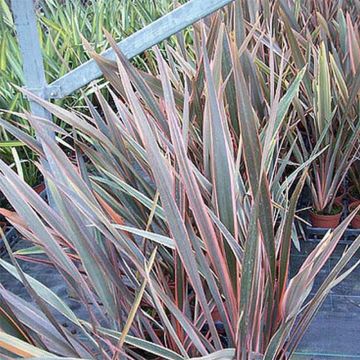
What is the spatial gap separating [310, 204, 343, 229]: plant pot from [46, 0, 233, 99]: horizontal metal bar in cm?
60

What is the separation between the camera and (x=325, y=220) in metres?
1.26

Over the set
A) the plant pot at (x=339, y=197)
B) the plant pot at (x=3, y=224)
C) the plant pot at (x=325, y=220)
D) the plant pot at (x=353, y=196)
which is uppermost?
the plant pot at (x=3, y=224)

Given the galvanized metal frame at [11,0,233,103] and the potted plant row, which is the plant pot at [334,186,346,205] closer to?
the potted plant row

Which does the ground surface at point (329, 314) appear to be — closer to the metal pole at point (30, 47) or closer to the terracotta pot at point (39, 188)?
the terracotta pot at point (39, 188)

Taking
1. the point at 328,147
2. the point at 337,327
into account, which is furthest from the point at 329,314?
the point at 328,147

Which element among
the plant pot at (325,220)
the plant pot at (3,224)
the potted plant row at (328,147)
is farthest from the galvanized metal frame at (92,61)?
the plant pot at (325,220)

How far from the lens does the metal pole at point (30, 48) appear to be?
0.87m

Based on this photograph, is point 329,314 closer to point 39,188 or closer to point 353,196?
point 353,196

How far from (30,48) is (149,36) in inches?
7.9

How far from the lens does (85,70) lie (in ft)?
2.98

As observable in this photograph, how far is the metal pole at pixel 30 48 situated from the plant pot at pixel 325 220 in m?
0.63

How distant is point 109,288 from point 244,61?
61 cm

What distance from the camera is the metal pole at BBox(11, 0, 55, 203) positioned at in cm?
87

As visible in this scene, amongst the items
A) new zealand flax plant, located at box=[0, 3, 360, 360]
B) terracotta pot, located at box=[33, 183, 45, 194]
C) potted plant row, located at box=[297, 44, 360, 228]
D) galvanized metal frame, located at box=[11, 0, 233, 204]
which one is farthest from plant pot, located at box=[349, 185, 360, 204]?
terracotta pot, located at box=[33, 183, 45, 194]
